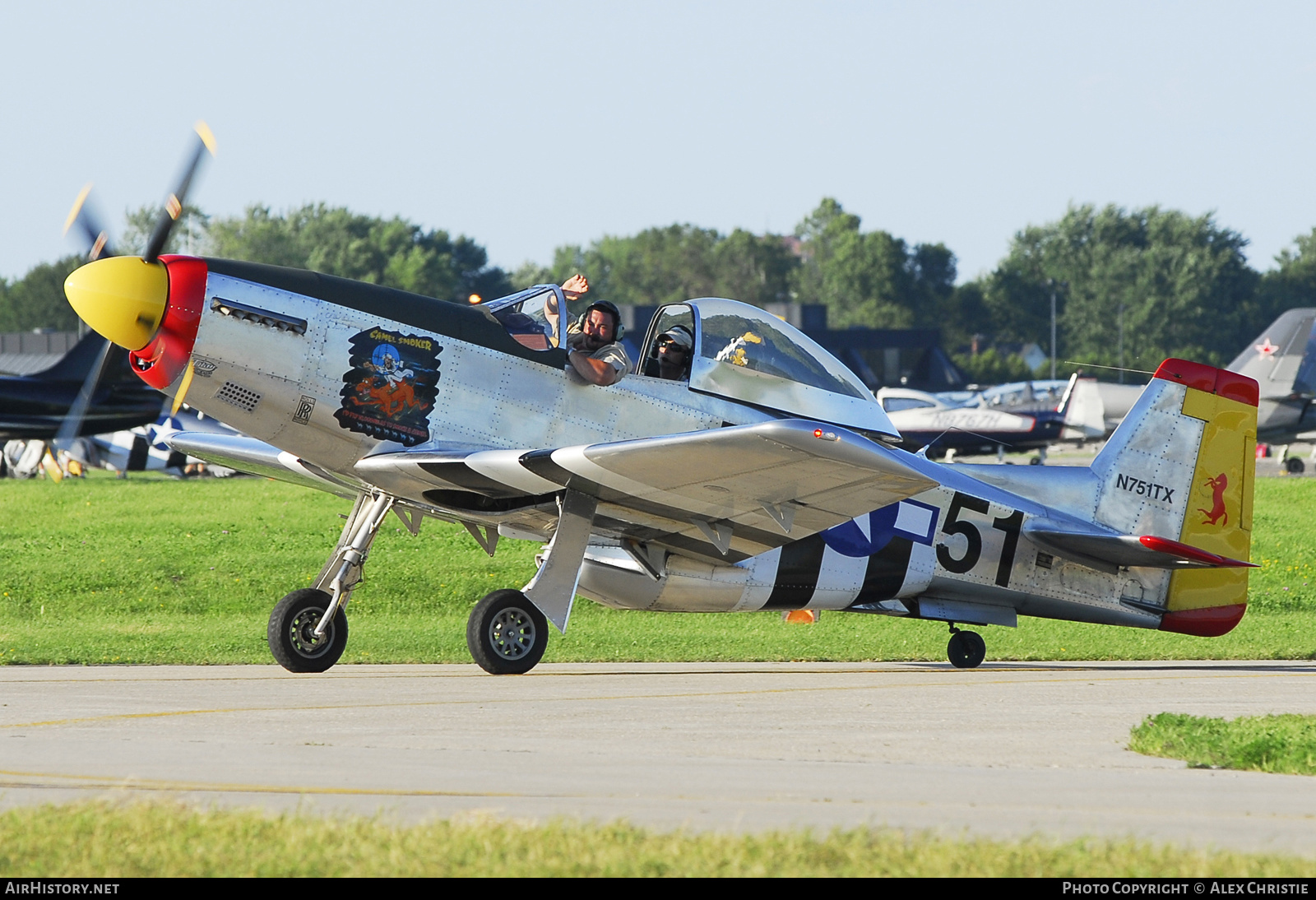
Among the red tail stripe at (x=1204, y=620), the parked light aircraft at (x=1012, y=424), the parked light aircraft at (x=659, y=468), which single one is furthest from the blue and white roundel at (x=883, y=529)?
the parked light aircraft at (x=1012, y=424)

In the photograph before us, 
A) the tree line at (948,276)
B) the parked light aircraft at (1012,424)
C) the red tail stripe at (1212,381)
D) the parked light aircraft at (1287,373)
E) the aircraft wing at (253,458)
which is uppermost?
the tree line at (948,276)

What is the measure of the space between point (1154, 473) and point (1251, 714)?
4.64 metres

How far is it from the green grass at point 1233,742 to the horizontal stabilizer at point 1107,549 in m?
4.44

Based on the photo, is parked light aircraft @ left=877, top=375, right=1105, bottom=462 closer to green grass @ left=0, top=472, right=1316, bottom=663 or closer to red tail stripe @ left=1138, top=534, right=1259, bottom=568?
green grass @ left=0, top=472, right=1316, bottom=663

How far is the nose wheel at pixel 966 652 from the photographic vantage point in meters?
13.8

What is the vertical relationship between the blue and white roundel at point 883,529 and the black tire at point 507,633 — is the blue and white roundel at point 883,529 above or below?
above

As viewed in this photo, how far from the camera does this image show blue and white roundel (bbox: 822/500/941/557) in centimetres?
1316

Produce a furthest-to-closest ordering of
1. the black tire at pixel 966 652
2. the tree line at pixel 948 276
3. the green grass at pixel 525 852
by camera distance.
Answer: the tree line at pixel 948 276 → the black tire at pixel 966 652 → the green grass at pixel 525 852

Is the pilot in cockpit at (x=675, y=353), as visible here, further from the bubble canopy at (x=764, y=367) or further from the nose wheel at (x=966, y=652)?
the nose wheel at (x=966, y=652)

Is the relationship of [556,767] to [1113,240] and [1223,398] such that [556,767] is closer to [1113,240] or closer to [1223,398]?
[1223,398]

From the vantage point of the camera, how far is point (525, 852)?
5.00 m

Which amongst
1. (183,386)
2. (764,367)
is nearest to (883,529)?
(764,367)

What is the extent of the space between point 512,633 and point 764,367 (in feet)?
9.82

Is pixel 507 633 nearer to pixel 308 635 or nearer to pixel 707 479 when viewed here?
pixel 308 635
